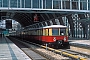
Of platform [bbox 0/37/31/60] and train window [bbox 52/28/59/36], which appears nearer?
platform [bbox 0/37/31/60]

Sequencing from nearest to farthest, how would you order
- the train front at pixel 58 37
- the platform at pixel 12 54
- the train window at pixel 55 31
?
the platform at pixel 12 54
the train front at pixel 58 37
the train window at pixel 55 31

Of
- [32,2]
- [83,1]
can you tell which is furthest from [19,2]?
[83,1]

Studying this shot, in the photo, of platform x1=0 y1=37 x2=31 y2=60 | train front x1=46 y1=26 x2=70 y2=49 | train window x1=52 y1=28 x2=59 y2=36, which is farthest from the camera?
train window x1=52 y1=28 x2=59 y2=36

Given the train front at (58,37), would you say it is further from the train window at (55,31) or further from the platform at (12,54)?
the platform at (12,54)

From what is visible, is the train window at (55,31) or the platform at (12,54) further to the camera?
the train window at (55,31)

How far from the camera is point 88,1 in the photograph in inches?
1957

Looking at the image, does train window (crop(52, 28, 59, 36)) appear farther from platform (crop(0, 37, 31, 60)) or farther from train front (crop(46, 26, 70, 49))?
platform (crop(0, 37, 31, 60))

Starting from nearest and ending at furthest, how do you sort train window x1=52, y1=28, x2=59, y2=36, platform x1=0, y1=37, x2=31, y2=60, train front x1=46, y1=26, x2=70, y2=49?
platform x1=0, y1=37, x2=31, y2=60
train front x1=46, y1=26, x2=70, y2=49
train window x1=52, y1=28, x2=59, y2=36

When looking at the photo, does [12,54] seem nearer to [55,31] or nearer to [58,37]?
[58,37]

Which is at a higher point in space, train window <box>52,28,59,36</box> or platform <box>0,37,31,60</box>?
train window <box>52,28,59,36</box>

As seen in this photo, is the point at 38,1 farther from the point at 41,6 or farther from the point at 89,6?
the point at 89,6

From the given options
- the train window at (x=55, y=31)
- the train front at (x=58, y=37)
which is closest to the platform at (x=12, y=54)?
the train front at (x=58, y=37)

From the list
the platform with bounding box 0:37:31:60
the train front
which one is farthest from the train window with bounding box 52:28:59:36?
the platform with bounding box 0:37:31:60

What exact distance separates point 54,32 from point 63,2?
20164 millimetres
